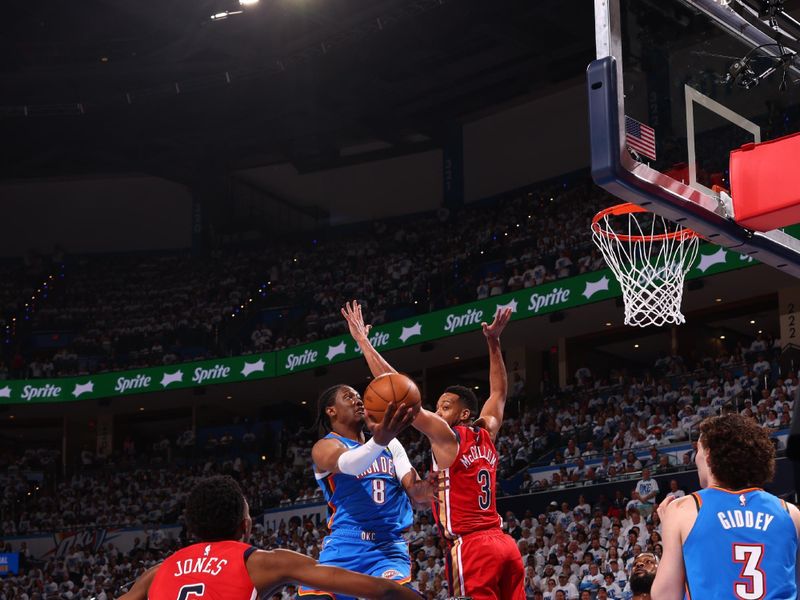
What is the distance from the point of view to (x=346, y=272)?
1139 inches

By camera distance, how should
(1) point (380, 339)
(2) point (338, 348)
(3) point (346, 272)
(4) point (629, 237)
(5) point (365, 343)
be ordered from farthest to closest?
(3) point (346, 272), (2) point (338, 348), (1) point (380, 339), (4) point (629, 237), (5) point (365, 343)

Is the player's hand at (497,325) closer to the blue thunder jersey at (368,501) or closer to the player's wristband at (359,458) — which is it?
the blue thunder jersey at (368,501)

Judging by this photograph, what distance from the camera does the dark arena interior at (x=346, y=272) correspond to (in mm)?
14273

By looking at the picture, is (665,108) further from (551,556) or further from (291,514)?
(291,514)

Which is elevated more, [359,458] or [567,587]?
[359,458]

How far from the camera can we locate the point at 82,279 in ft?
109

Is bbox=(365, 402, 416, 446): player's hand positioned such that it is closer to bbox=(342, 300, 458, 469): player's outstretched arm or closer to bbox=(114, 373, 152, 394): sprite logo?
bbox=(342, 300, 458, 469): player's outstretched arm

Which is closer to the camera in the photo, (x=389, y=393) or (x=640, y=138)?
(x=389, y=393)

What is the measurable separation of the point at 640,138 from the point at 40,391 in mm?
24560

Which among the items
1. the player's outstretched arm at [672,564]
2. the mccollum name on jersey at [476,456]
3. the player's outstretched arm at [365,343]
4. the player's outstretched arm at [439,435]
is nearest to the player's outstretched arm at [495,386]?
the mccollum name on jersey at [476,456]

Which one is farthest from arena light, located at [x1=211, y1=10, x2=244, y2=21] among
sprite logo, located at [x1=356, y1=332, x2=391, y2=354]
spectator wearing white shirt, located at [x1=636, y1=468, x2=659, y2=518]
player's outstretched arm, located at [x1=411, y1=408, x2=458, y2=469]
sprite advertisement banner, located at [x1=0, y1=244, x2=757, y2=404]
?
player's outstretched arm, located at [x1=411, y1=408, x2=458, y2=469]

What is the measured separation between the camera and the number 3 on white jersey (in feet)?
12.0

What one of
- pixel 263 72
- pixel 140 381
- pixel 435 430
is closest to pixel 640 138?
pixel 435 430

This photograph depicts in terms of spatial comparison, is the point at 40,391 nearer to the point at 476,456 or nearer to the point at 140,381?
the point at 140,381
